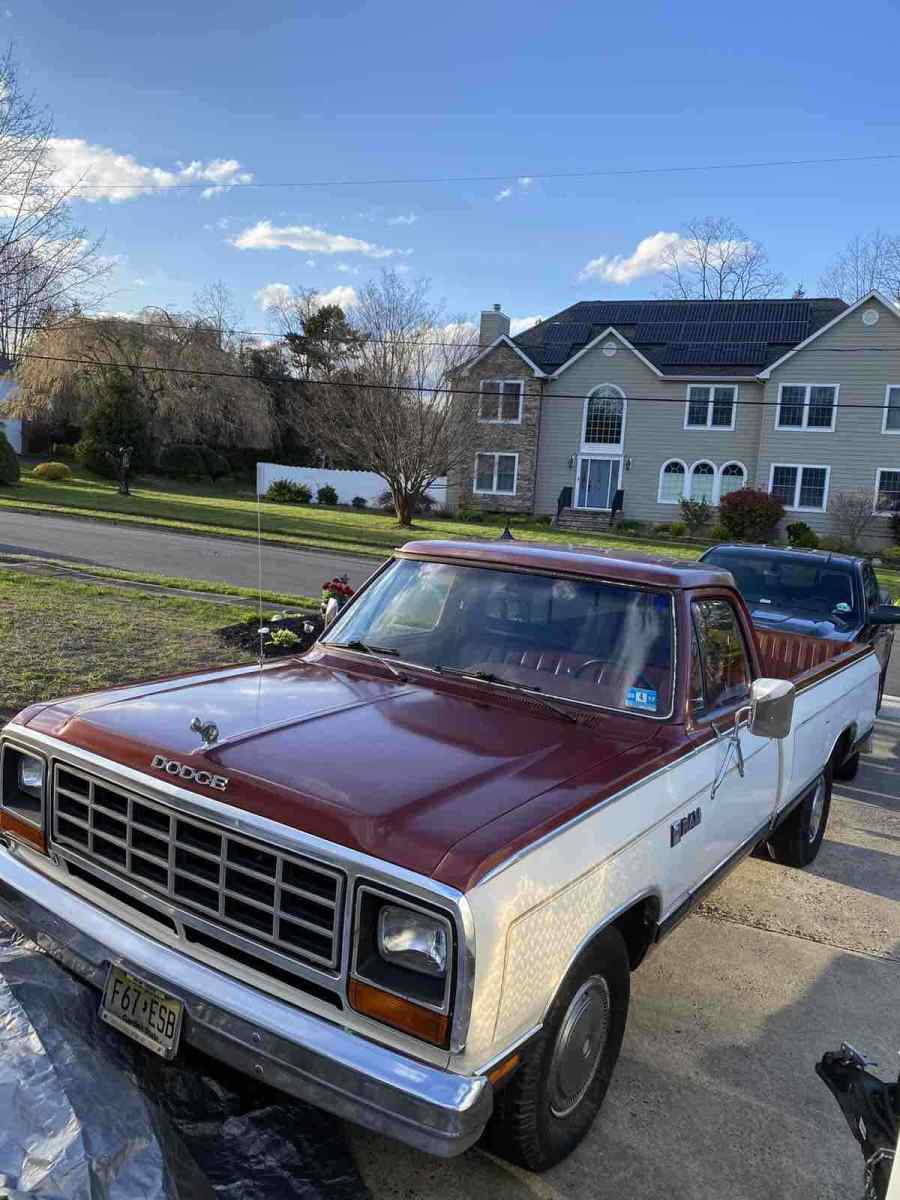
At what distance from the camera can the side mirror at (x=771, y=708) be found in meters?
3.64

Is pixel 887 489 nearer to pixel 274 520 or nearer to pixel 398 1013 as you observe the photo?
pixel 274 520

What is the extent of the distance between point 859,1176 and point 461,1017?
66.3 inches

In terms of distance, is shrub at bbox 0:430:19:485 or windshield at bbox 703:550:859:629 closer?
windshield at bbox 703:550:859:629

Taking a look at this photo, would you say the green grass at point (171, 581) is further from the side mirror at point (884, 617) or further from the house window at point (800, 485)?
the house window at point (800, 485)

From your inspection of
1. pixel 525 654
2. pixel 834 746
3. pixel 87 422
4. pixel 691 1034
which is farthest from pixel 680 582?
pixel 87 422

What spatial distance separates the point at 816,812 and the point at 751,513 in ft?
93.4

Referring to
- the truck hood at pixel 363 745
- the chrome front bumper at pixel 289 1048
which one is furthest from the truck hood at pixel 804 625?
the chrome front bumper at pixel 289 1048

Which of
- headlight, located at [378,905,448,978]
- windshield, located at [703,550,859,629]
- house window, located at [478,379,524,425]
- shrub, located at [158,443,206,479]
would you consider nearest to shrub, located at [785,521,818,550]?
house window, located at [478,379,524,425]

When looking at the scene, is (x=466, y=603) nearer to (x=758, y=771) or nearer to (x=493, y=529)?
(x=758, y=771)

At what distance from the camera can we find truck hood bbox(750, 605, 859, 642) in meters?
8.16

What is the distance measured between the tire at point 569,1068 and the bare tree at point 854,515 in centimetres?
3191

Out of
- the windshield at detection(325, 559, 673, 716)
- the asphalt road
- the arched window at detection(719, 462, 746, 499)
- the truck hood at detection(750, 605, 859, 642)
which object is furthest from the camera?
the arched window at detection(719, 462, 746, 499)

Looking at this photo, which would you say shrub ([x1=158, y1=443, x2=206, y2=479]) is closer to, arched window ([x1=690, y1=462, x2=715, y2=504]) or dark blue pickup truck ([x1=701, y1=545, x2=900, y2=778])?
arched window ([x1=690, y1=462, x2=715, y2=504])

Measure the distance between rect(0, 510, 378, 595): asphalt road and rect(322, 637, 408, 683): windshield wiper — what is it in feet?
36.1
